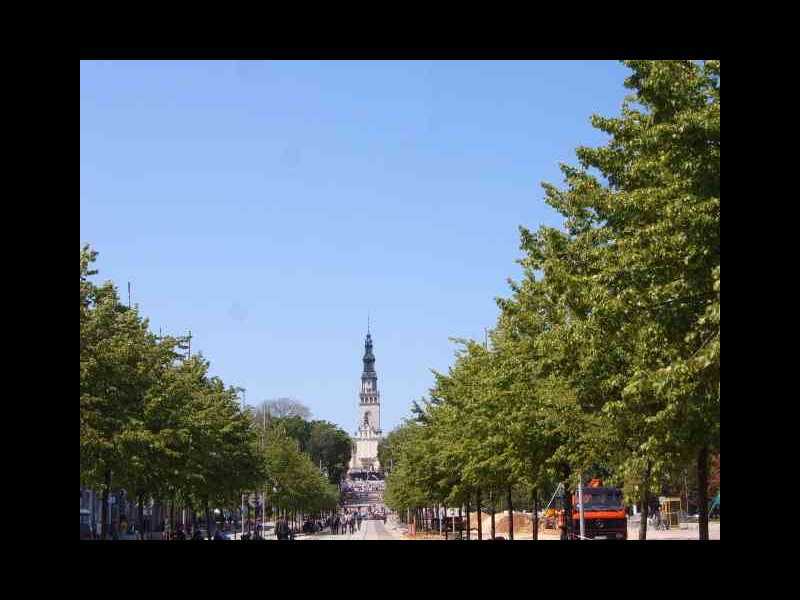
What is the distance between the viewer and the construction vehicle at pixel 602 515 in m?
49.4

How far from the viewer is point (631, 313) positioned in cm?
2267

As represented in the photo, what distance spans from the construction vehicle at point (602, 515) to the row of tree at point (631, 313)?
11.0 meters

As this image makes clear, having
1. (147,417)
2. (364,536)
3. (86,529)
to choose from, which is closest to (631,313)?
(147,417)

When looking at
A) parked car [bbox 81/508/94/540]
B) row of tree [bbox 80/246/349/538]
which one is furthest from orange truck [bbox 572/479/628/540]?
parked car [bbox 81/508/94/540]

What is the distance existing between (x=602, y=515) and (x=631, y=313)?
28629mm

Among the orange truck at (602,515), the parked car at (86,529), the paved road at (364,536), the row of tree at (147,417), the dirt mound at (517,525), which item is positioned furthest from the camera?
the paved road at (364,536)

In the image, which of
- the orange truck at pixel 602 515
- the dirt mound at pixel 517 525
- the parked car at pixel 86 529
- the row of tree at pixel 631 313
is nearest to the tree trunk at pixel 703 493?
the row of tree at pixel 631 313

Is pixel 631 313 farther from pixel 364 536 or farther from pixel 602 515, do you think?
pixel 364 536

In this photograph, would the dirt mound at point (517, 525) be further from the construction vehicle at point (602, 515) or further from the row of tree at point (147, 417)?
the construction vehicle at point (602, 515)

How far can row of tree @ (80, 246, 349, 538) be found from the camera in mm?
39188
